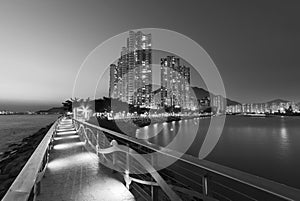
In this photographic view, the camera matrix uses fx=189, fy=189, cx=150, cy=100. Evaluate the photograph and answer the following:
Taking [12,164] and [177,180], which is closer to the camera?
[177,180]

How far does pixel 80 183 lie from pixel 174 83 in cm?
10859

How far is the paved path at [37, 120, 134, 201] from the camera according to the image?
7.93 ft

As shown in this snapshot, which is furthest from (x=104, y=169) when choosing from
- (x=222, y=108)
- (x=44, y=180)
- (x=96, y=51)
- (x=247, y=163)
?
(x=222, y=108)

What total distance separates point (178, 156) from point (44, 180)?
2.59m

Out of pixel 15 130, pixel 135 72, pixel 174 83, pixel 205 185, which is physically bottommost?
pixel 15 130

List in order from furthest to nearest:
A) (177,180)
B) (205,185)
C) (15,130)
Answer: (15,130) → (177,180) → (205,185)

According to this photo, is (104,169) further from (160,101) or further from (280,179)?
(160,101)

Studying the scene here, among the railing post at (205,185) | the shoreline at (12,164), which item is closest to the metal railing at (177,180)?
the railing post at (205,185)

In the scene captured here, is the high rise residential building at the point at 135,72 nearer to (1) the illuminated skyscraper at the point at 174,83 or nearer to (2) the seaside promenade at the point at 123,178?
(1) the illuminated skyscraper at the point at 174,83

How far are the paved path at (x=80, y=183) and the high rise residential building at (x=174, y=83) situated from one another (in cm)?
8750

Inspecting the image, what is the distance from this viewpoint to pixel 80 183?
2.88 m

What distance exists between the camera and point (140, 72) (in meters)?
85.4

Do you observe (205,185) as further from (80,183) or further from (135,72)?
(135,72)

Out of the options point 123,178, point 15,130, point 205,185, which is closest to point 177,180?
point 205,185
